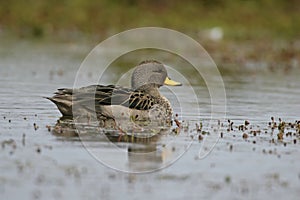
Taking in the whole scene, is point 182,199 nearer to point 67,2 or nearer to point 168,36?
point 168,36

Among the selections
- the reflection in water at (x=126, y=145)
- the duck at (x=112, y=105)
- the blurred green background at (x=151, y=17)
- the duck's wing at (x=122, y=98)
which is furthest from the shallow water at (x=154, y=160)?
the blurred green background at (x=151, y=17)

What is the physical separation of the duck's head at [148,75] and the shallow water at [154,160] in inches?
26.6

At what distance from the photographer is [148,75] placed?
1182cm

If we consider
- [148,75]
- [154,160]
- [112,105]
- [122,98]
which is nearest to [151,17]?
[148,75]

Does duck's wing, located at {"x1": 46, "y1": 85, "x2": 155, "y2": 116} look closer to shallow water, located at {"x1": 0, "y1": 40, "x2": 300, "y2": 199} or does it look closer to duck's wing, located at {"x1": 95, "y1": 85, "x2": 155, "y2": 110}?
duck's wing, located at {"x1": 95, "y1": 85, "x2": 155, "y2": 110}

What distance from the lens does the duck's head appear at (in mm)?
11766

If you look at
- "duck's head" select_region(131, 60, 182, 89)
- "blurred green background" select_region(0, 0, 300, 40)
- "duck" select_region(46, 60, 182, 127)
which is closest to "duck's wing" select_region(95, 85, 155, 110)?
"duck" select_region(46, 60, 182, 127)

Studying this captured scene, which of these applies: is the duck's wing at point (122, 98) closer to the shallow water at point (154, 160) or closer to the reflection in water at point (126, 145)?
the reflection in water at point (126, 145)

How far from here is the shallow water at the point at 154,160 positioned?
277 inches

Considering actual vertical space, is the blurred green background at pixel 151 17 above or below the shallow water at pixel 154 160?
above

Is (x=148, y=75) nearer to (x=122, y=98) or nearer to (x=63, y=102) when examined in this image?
(x=122, y=98)

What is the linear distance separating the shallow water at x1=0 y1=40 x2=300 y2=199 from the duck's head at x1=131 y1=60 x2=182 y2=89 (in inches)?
26.6

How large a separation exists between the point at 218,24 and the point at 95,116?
831 inches

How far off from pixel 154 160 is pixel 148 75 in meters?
3.71
